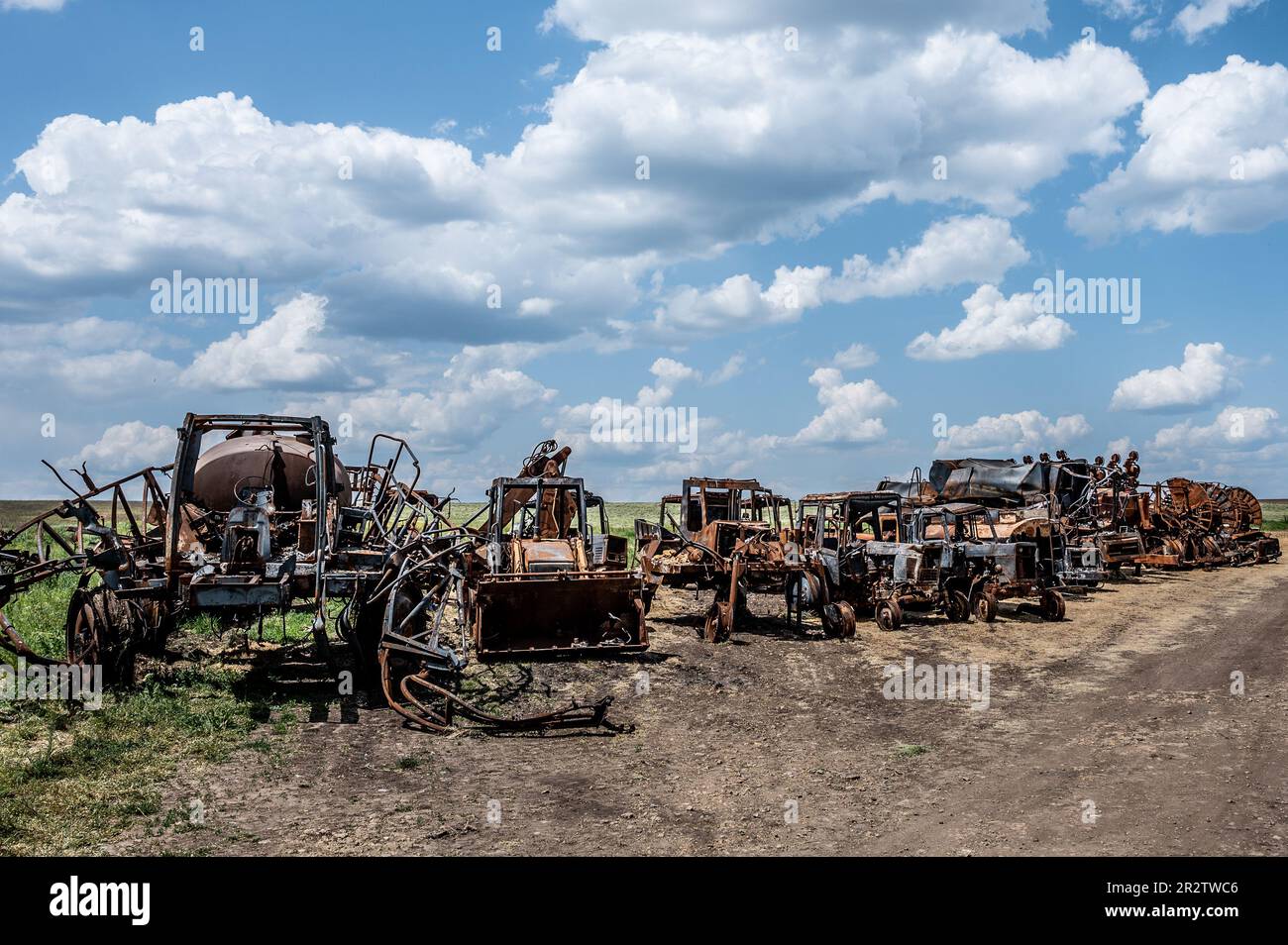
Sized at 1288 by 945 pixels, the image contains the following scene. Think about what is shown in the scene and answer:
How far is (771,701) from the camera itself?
12.2 metres

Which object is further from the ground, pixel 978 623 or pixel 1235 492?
pixel 1235 492

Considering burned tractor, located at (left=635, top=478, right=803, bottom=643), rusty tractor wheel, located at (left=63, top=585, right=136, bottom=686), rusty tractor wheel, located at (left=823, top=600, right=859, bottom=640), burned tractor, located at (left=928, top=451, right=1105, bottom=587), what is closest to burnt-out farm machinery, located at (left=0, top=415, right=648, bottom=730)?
rusty tractor wheel, located at (left=63, top=585, right=136, bottom=686)

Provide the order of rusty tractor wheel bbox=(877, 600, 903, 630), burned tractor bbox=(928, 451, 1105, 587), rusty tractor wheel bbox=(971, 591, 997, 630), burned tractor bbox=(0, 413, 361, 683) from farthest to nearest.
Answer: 1. burned tractor bbox=(928, 451, 1105, 587)
2. rusty tractor wheel bbox=(971, 591, 997, 630)
3. rusty tractor wheel bbox=(877, 600, 903, 630)
4. burned tractor bbox=(0, 413, 361, 683)

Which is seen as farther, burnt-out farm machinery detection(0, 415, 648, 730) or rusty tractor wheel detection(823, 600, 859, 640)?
rusty tractor wheel detection(823, 600, 859, 640)

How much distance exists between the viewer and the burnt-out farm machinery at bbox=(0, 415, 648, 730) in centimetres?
1038

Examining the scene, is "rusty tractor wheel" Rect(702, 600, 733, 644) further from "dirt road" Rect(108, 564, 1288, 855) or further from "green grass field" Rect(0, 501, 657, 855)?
"green grass field" Rect(0, 501, 657, 855)

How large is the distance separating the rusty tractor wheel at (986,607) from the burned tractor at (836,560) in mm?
2047

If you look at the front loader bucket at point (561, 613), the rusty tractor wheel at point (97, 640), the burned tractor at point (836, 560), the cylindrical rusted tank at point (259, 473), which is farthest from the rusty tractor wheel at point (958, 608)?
the rusty tractor wheel at point (97, 640)

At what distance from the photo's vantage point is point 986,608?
19469mm

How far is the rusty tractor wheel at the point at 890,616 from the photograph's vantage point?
60.2ft

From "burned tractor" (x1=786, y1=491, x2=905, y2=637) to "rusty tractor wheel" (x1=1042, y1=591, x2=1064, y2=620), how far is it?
3199 millimetres

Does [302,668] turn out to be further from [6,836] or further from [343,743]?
[6,836]
